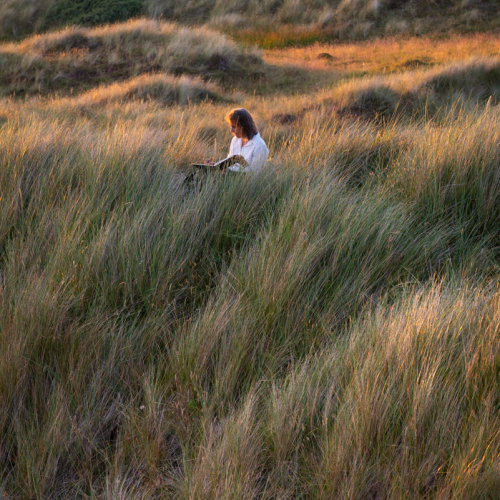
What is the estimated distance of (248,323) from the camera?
223 centimetres

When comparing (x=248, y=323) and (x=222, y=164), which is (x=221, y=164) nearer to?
(x=222, y=164)

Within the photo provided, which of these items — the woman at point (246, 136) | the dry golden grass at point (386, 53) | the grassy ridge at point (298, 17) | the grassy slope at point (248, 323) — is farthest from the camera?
the grassy ridge at point (298, 17)

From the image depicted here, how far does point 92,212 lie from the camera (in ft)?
10.2

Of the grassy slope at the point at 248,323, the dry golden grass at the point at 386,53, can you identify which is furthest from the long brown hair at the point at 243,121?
the dry golden grass at the point at 386,53

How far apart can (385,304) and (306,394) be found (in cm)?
74

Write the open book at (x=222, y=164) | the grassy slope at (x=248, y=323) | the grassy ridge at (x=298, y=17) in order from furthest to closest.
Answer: the grassy ridge at (x=298, y=17) < the open book at (x=222, y=164) < the grassy slope at (x=248, y=323)

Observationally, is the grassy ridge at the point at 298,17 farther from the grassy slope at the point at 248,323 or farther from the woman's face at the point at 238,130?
the grassy slope at the point at 248,323

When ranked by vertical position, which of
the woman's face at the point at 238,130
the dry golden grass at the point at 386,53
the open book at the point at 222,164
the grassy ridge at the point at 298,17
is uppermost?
the grassy ridge at the point at 298,17

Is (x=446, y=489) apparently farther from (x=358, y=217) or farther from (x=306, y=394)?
A: (x=358, y=217)

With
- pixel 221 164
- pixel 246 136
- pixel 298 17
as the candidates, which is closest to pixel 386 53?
pixel 298 17

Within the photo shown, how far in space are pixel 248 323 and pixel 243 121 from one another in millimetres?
3503

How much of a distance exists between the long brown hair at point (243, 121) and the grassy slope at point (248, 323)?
1051mm

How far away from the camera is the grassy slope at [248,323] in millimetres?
1631

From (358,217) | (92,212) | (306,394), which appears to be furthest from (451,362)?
(92,212)
